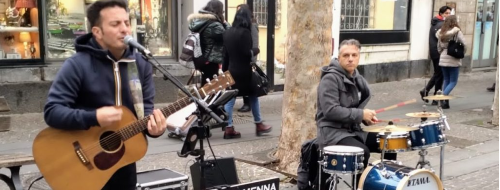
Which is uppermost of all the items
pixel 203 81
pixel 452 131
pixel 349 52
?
pixel 349 52

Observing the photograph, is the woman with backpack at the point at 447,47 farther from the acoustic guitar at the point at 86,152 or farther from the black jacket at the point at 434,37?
the acoustic guitar at the point at 86,152

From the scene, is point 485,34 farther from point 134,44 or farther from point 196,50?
point 134,44

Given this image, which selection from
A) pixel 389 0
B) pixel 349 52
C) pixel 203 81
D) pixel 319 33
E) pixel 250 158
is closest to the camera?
pixel 349 52

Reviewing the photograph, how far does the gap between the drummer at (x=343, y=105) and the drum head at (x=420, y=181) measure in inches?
18.6

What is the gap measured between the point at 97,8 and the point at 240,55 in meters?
3.92

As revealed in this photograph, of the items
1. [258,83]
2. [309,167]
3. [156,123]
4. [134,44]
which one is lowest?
[309,167]

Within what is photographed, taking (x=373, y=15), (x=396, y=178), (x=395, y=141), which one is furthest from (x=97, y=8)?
(x=373, y=15)

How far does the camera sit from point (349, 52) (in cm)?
433

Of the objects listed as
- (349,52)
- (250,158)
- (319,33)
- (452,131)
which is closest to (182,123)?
(250,158)

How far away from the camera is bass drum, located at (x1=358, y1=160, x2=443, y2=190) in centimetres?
389

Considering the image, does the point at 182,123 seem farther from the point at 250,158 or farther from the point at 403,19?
the point at 403,19

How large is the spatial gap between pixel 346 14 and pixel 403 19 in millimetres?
2023

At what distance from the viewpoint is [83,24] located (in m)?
8.86

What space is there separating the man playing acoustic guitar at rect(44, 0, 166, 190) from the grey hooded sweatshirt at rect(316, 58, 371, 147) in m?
1.67
